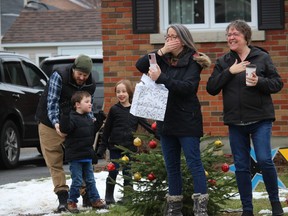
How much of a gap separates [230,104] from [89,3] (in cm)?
5905

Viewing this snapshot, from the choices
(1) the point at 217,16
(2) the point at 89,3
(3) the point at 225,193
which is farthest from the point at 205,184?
(2) the point at 89,3

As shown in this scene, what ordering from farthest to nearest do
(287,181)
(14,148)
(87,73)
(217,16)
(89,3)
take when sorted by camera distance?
(89,3), (14,148), (217,16), (287,181), (87,73)

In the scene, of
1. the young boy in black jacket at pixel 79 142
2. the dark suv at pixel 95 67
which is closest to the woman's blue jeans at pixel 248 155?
the young boy in black jacket at pixel 79 142

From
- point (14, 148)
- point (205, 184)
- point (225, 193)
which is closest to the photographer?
point (205, 184)

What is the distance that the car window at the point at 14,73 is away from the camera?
615 inches

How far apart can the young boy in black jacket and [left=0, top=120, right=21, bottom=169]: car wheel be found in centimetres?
577

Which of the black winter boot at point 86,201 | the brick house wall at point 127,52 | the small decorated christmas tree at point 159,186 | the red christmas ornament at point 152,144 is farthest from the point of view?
the brick house wall at point 127,52

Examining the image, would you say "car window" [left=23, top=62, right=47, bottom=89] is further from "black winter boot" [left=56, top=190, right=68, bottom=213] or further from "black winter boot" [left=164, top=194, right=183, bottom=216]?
"black winter boot" [left=164, top=194, right=183, bottom=216]

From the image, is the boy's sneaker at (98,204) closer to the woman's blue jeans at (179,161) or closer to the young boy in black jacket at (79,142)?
the young boy in black jacket at (79,142)

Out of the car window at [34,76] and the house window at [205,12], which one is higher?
the house window at [205,12]

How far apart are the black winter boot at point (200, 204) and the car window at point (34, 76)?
9079 millimetres

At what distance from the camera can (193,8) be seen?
509 inches

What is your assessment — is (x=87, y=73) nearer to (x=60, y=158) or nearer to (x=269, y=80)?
(x=60, y=158)

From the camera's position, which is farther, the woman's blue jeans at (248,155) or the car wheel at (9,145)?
the car wheel at (9,145)
